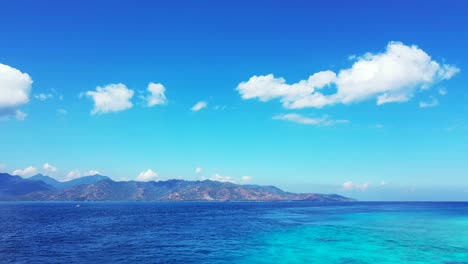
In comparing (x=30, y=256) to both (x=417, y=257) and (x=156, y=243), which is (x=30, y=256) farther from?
(x=417, y=257)

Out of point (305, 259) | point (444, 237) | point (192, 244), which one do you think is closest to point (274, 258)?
point (305, 259)

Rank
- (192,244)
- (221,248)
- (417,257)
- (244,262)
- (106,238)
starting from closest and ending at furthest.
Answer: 1. (244,262)
2. (417,257)
3. (221,248)
4. (192,244)
5. (106,238)

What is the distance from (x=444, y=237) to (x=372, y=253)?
1165 inches

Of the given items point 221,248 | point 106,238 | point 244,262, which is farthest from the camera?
point 106,238

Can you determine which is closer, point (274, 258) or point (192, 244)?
point (274, 258)

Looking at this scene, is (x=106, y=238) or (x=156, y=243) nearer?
(x=156, y=243)

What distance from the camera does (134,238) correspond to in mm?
67250

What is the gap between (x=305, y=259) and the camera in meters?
46.6

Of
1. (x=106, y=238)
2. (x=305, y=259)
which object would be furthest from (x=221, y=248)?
(x=106, y=238)

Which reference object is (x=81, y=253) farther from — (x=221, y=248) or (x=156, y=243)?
(x=221, y=248)

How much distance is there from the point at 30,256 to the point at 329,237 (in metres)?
53.0

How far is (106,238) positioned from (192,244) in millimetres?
19162

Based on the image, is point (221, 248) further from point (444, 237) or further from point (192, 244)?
point (444, 237)

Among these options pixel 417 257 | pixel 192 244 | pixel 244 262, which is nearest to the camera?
pixel 244 262
